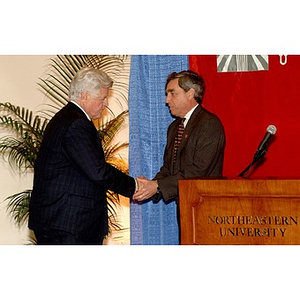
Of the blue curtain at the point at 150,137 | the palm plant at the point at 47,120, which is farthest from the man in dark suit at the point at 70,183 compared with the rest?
the palm plant at the point at 47,120

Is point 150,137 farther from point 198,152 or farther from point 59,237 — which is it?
point 59,237

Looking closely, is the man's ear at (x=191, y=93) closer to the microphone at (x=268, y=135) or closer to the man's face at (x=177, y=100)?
the man's face at (x=177, y=100)

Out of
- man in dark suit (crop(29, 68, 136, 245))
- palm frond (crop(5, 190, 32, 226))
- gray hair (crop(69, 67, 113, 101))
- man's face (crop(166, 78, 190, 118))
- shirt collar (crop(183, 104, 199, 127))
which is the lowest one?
man in dark suit (crop(29, 68, 136, 245))

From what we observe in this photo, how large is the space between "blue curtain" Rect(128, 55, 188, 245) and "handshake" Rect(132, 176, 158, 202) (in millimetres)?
592

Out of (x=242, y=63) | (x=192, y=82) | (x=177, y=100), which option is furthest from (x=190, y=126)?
(x=242, y=63)

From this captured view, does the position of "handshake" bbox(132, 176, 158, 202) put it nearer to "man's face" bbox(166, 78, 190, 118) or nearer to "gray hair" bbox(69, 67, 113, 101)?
"man's face" bbox(166, 78, 190, 118)

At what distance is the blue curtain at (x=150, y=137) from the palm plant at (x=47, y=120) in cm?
45

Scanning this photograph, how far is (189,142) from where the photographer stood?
17.3 feet

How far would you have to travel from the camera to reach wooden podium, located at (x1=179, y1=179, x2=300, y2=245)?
3.90 meters

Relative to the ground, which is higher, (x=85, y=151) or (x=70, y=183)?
(x=85, y=151)

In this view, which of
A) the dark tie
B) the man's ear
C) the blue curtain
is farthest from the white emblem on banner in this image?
the dark tie

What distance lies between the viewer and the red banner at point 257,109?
5594 mm

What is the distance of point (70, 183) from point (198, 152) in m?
1.28

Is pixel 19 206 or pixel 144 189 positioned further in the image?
pixel 19 206
